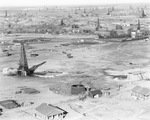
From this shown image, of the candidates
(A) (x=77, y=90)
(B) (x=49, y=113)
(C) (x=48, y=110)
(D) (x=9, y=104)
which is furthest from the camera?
(A) (x=77, y=90)

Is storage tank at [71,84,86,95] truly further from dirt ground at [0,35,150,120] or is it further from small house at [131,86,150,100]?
small house at [131,86,150,100]

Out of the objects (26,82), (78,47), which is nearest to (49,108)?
(26,82)

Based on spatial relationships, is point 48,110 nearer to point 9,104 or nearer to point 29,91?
point 9,104

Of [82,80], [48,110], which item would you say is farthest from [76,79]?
[48,110]

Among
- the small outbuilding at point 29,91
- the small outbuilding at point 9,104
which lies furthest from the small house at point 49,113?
the small outbuilding at point 29,91

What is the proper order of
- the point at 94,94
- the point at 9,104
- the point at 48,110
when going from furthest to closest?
the point at 94,94
the point at 9,104
the point at 48,110

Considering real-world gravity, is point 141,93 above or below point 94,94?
above

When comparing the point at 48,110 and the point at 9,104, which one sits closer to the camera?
the point at 48,110

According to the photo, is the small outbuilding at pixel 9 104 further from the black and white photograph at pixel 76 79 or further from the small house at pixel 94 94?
the small house at pixel 94 94

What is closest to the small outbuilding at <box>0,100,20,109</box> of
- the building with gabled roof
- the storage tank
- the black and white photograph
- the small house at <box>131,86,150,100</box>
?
the black and white photograph

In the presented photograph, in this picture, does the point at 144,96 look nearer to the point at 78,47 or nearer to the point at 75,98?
the point at 75,98

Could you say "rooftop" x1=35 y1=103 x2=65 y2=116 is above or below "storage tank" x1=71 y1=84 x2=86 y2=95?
above
